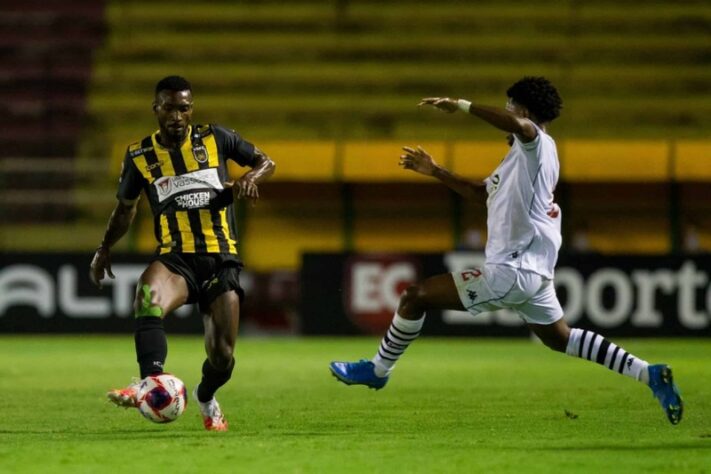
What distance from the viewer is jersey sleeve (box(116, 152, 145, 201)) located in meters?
7.78

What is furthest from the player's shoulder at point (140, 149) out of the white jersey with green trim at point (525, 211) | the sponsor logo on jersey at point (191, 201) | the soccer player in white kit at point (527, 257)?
the white jersey with green trim at point (525, 211)

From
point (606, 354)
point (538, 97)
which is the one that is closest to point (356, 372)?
point (606, 354)

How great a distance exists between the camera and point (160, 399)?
6.82 meters

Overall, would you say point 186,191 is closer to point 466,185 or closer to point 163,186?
point 163,186

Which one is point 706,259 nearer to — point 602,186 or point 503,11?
point 602,186

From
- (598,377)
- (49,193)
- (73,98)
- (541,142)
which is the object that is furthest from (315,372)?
(73,98)

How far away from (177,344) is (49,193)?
3.83 meters

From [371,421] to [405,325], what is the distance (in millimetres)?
722

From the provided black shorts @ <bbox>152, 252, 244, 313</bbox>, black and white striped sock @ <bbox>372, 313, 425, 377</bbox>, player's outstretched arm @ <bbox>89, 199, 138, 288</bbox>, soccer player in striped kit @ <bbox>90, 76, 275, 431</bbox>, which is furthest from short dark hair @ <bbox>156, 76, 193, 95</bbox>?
black and white striped sock @ <bbox>372, 313, 425, 377</bbox>

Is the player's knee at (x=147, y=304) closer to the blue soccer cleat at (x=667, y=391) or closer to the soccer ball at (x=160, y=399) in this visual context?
the soccer ball at (x=160, y=399)

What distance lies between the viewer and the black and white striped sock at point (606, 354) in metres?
7.46

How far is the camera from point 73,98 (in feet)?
69.5

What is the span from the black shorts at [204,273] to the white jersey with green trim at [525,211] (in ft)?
4.87

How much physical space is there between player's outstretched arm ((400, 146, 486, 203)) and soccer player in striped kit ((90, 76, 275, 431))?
82 centimetres
